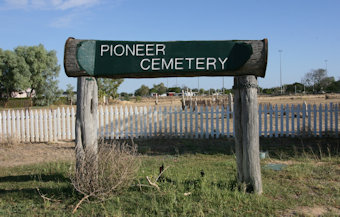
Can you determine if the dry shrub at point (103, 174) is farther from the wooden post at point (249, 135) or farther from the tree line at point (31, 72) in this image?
the tree line at point (31, 72)

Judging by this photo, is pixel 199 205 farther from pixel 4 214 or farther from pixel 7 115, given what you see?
pixel 7 115

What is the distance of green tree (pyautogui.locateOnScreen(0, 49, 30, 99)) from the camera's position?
126 ft

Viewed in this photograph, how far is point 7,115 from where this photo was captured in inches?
468

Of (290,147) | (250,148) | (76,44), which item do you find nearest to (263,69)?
(250,148)

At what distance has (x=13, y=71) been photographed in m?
38.2

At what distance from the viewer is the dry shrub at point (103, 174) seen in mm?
4324

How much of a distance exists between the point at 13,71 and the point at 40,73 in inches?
134

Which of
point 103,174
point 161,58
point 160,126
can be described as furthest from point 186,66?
point 160,126

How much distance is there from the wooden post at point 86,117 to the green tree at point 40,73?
36.9 meters

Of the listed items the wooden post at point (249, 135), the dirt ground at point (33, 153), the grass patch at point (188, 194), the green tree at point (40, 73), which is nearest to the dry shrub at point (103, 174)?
the grass patch at point (188, 194)

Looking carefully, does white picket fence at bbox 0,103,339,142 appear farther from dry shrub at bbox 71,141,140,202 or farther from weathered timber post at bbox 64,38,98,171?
dry shrub at bbox 71,141,140,202

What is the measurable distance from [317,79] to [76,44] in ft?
332

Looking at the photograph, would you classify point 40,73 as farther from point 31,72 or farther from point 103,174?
point 103,174

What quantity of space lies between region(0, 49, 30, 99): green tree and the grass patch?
116 ft
